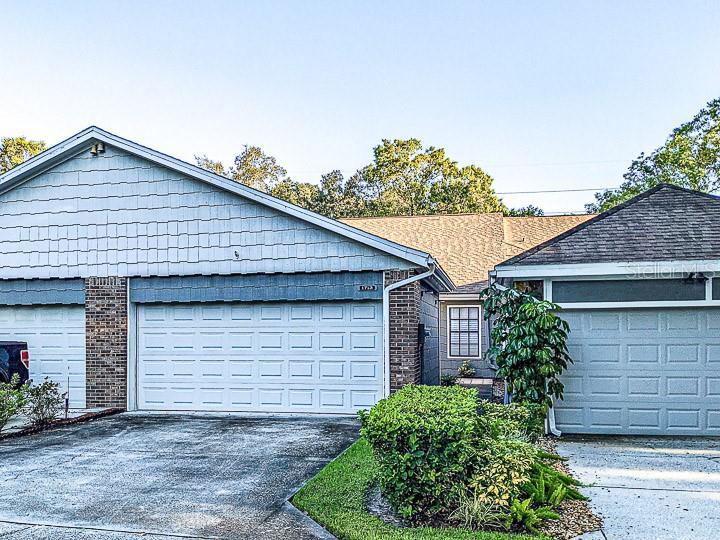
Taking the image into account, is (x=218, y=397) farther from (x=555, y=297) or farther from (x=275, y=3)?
(x=275, y=3)

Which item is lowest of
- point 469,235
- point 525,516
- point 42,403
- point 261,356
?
point 42,403

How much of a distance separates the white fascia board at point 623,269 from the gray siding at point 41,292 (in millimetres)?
8049

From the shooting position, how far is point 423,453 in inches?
202

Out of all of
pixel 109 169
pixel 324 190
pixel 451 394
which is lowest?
pixel 451 394

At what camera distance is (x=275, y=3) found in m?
14.4

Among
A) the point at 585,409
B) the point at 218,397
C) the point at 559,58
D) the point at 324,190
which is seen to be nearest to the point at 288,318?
the point at 218,397

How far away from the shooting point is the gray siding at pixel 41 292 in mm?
12117

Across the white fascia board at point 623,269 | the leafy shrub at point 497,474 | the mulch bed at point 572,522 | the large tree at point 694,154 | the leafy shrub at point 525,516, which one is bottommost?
the mulch bed at point 572,522

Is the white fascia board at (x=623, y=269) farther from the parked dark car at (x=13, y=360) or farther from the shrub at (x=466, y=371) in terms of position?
the parked dark car at (x=13, y=360)

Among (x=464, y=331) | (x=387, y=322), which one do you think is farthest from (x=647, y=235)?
(x=464, y=331)

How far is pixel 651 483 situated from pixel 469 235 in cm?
1415

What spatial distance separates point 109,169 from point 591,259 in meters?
8.60

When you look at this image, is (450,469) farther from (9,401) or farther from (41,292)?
(41,292)

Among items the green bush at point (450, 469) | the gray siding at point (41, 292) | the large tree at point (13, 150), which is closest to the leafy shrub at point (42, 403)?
the gray siding at point (41, 292)
